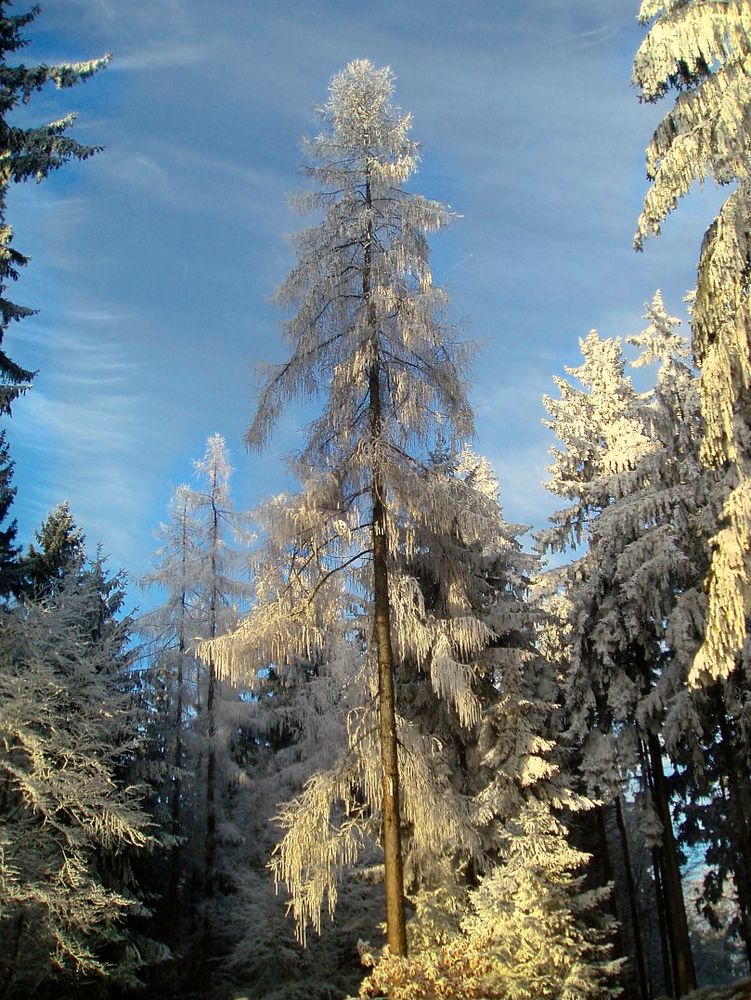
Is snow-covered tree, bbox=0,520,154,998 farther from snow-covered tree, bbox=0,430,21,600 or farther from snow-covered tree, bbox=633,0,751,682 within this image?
snow-covered tree, bbox=633,0,751,682

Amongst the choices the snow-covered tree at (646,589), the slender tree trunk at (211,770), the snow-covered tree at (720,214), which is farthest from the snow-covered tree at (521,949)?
the slender tree trunk at (211,770)

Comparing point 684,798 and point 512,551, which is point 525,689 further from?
point 684,798

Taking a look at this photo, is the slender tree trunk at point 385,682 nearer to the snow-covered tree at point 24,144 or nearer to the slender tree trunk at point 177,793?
the snow-covered tree at point 24,144

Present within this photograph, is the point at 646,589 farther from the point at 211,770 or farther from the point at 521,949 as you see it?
the point at 211,770

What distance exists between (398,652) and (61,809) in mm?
7858

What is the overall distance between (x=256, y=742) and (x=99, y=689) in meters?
11.8

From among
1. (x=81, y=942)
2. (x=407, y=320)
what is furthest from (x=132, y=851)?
(x=407, y=320)

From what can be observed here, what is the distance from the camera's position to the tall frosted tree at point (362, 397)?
36.9 ft

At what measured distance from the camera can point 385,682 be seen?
10.8 meters

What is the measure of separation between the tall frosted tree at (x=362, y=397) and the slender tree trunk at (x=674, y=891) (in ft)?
26.0

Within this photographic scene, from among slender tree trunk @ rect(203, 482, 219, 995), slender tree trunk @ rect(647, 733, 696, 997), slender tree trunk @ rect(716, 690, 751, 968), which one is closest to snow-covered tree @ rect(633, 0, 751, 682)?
slender tree trunk @ rect(716, 690, 751, 968)

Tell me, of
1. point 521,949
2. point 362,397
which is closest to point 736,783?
point 521,949

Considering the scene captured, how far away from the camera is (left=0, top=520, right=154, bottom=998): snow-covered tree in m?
14.1

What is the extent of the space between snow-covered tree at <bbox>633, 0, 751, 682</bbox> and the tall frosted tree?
11.5 feet
